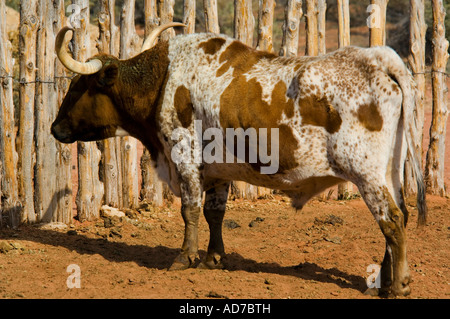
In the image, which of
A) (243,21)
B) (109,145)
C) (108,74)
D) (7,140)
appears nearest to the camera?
(108,74)

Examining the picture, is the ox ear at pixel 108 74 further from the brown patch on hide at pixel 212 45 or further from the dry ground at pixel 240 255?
the dry ground at pixel 240 255

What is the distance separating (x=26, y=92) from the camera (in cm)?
709

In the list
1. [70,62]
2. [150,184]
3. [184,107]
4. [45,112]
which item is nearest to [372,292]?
[184,107]

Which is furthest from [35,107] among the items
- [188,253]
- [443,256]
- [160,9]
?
[443,256]

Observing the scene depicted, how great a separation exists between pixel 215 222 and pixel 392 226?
178cm

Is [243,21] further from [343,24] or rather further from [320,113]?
[320,113]

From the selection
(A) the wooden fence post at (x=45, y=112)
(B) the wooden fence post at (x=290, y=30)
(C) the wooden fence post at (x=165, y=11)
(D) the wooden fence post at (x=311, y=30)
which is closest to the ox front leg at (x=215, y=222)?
(A) the wooden fence post at (x=45, y=112)

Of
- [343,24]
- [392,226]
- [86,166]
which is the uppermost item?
[343,24]

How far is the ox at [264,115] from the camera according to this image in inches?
190

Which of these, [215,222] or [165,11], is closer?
[215,222]

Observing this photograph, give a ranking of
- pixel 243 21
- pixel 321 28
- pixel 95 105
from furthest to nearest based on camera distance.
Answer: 1. pixel 321 28
2. pixel 243 21
3. pixel 95 105

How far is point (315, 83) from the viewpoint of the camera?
16.3 feet

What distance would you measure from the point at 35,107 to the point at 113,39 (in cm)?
123

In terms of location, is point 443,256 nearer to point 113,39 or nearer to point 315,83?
point 315,83
